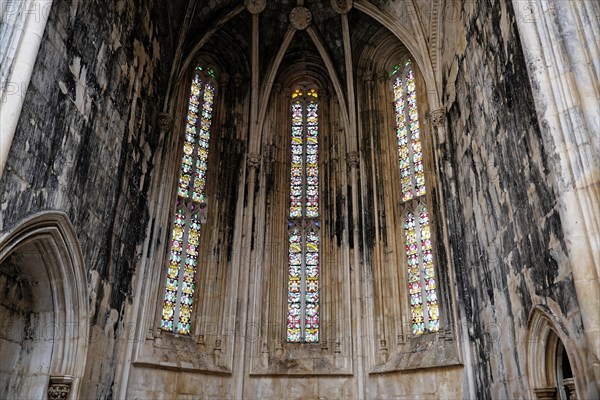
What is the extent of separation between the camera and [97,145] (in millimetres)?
10508

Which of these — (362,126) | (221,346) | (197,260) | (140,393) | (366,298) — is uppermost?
(362,126)

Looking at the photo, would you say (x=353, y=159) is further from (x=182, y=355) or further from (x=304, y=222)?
(x=182, y=355)

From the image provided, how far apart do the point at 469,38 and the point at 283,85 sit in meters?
7.09

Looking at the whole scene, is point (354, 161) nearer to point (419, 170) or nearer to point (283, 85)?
point (419, 170)

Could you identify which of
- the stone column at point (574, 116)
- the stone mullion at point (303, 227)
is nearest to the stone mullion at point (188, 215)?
the stone mullion at point (303, 227)

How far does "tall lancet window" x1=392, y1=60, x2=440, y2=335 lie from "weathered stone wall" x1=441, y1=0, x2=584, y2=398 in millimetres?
1257

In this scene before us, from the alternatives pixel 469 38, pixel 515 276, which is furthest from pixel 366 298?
pixel 469 38

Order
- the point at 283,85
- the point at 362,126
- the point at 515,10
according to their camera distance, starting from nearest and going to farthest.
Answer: the point at 515,10 < the point at 362,126 < the point at 283,85

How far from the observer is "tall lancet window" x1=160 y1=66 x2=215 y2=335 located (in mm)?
13500

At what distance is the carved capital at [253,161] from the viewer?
51.1 ft

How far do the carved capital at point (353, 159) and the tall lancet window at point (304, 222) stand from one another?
1.04 m

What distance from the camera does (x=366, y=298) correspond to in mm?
13773

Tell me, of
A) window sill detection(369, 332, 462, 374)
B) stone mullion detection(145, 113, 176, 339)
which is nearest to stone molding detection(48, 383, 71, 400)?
stone mullion detection(145, 113, 176, 339)

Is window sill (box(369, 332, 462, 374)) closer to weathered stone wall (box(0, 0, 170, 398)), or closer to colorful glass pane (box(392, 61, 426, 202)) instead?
colorful glass pane (box(392, 61, 426, 202))
